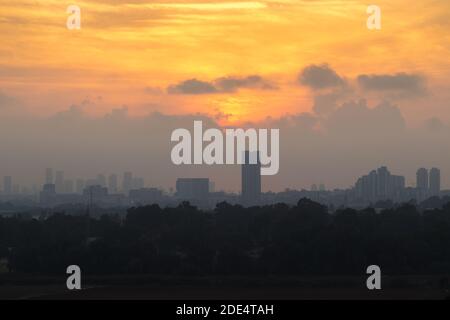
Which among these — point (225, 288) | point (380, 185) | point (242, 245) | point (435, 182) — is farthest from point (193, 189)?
point (225, 288)

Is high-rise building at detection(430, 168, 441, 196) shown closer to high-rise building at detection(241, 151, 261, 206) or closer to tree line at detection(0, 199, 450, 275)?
high-rise building at detection(241, 151, 261, 206)

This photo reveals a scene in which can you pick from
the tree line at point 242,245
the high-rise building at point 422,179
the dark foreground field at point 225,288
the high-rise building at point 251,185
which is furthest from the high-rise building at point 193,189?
the dark foreground field at point 225,288

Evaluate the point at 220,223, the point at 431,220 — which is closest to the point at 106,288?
the point at 220,223

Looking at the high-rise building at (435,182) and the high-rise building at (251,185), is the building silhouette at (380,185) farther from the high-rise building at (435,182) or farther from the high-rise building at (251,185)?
the high-rise building at (251,185)

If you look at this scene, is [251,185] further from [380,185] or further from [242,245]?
[242,245]

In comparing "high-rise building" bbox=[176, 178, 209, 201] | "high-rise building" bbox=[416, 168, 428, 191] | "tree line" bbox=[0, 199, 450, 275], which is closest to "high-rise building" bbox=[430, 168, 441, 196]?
"high-rise building" bbox=[416, 168, 428, 191]

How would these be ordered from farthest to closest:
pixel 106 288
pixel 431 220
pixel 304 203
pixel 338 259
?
pixel 304 203, pixel 431 220, pixel 338 259, pixel 106 288

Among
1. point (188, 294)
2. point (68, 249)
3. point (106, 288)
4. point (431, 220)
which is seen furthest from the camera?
point (431, 220)
